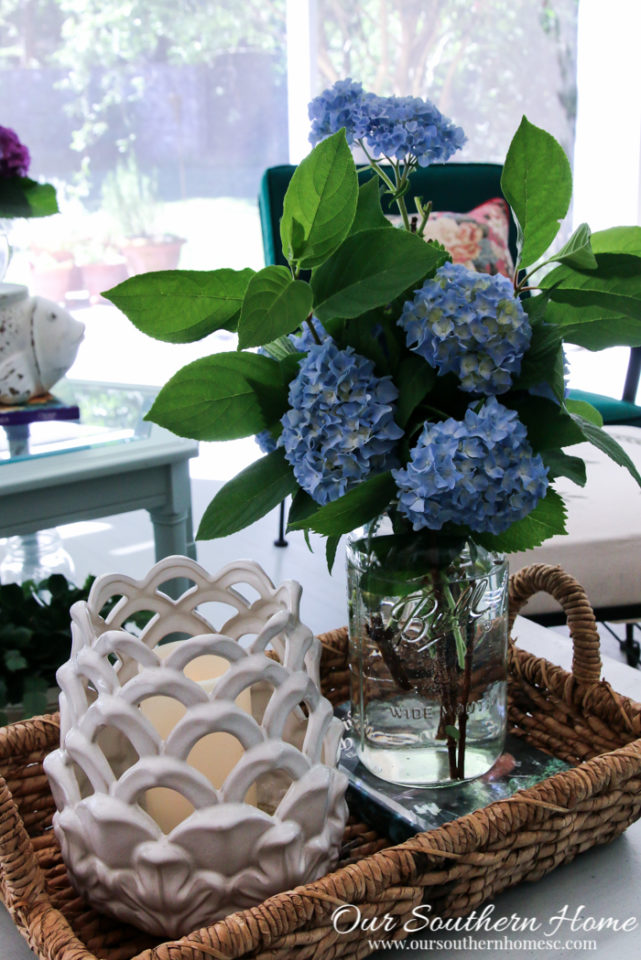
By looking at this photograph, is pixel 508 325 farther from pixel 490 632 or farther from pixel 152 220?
pixel 152 220

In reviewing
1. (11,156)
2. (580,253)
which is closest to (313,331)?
(580,253)

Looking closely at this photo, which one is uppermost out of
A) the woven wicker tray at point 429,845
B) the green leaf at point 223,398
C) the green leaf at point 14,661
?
the green leaf at point 223,398

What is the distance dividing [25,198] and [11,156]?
0.22 feet

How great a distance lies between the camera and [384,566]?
61 cm

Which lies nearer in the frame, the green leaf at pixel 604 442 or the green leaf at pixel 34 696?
the green leaf at pixel 604 442

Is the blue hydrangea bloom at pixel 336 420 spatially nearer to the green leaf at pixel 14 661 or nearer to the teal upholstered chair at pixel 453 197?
the green leaf at pixel 14 661

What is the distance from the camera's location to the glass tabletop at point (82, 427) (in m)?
1.33

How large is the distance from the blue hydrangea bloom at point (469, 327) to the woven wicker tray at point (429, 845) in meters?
0.25

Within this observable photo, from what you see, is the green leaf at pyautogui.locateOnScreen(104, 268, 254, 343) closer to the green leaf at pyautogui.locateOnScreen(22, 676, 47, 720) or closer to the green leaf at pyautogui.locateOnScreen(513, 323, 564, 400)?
the green leaf at pyautogui.locateOnScreen(513, 323, 564, 400)

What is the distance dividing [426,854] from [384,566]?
6.6 inches

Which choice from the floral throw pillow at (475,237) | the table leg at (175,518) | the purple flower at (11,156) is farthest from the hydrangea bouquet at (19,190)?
the floral throw pillow at (475,237)

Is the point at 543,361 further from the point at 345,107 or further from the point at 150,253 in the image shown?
the point at 150,253

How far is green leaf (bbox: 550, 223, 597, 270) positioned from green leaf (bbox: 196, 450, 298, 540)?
195 mm

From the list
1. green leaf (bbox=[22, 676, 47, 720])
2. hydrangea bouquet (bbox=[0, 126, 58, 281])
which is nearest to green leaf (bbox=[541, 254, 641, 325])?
green leaf (bbox=[22, 676, 47, 720])
